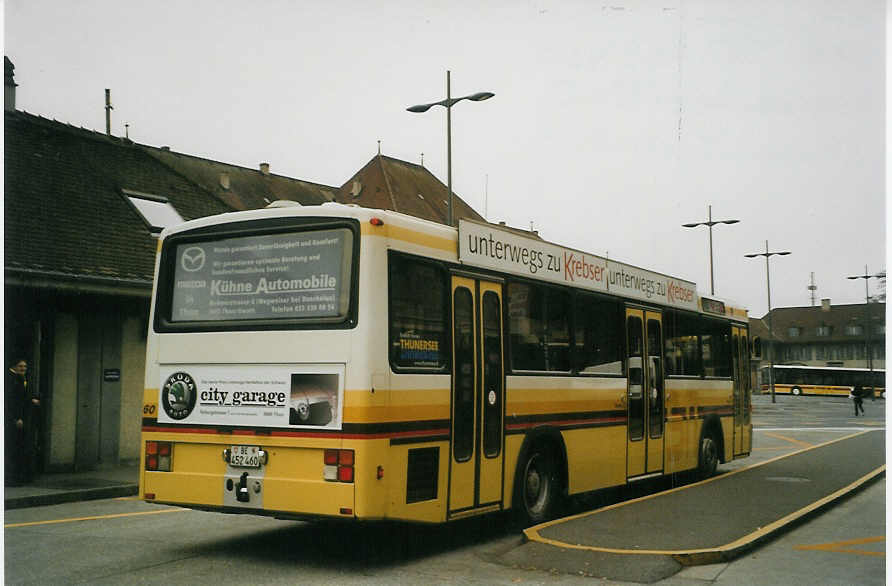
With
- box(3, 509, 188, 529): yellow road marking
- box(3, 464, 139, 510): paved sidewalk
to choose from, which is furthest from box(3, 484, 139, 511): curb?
box(3, 509, 188, 529): yellow road marking

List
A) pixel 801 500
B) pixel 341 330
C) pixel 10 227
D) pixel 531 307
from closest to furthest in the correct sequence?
pixel 341 330, pixel 531 307, pixel 801 500, pixel 10 227

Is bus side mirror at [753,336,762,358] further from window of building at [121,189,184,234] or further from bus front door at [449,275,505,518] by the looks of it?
window of building at [121,189,184,234]

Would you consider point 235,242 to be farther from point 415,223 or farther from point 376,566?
point 376,566

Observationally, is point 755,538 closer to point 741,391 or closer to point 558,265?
point 558,265

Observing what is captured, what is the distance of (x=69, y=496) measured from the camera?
13.1 meters

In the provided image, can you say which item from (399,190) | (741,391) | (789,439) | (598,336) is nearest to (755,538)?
(598,336)

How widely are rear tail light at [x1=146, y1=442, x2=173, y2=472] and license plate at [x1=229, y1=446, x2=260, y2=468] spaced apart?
71 centimetres

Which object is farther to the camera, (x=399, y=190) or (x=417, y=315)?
(x=399, y=190)

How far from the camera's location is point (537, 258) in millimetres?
10711

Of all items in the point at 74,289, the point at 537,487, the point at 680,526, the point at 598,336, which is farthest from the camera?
the point at 74,289

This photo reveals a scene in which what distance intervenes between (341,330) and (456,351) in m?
1.37

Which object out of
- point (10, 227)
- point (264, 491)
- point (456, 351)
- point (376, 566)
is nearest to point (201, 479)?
point (264, 491)

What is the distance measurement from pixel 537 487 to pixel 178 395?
13.0 feet

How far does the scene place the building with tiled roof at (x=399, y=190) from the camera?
51.3m
